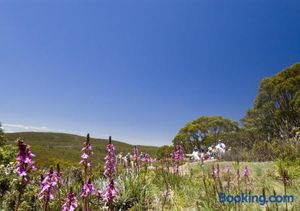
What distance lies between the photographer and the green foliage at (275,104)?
3256 centimetres

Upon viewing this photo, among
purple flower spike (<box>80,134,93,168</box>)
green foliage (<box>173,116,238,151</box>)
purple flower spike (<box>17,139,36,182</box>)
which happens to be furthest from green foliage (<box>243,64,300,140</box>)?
purple flower spike (<box>17,139,36,182</box>)

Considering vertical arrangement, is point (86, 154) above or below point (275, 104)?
below

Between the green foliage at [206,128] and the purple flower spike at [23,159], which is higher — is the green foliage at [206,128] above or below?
above

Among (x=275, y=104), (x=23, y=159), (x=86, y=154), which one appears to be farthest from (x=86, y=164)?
(x=275, y=104)

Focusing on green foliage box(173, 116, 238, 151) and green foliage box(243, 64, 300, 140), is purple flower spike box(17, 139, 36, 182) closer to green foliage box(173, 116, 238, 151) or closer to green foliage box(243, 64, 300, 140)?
green foliage box(243, 64, 300, 140)

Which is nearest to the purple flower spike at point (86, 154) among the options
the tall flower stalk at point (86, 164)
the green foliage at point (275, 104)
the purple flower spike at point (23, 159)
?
the tall flower stalk at point (86, 164)

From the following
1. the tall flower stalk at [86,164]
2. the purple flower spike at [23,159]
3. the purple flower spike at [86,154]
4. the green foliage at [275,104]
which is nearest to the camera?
the purple flower spike at [23,159]

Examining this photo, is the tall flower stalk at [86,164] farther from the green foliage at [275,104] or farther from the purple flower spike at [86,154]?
the green foliage at [275,104]

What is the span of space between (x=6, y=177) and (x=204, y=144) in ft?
110

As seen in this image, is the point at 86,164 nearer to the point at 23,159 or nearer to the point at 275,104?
the point at 23,159

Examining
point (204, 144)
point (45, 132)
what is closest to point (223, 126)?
point (204, 144)

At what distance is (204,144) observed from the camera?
132 ft

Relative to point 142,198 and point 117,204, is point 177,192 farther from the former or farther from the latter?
point 117,204

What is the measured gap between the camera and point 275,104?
114ft
